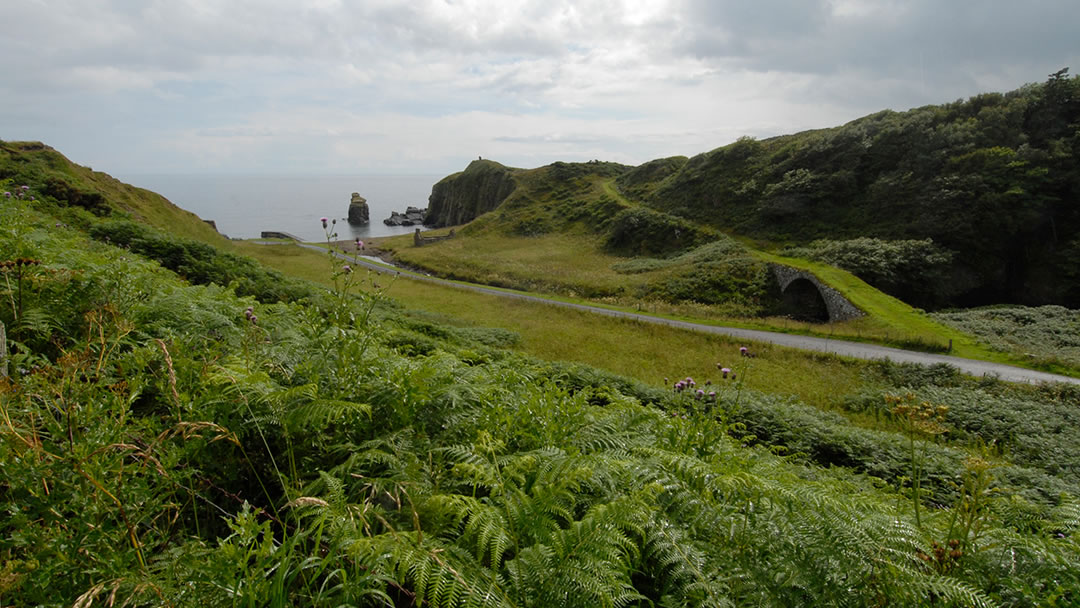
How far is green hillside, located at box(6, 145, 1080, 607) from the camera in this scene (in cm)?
226

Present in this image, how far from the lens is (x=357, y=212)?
146875mm

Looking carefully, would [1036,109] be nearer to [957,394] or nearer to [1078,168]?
[1078,168]

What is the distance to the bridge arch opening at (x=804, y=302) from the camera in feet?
114

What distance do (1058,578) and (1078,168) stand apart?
59.5m

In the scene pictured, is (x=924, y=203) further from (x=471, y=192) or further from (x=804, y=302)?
(x=471, y=192)

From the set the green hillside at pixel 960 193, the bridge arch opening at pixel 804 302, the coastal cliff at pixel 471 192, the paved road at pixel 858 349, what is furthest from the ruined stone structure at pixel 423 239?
the bridge arch opening at pixel 804 302

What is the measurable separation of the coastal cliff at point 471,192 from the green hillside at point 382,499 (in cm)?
10826

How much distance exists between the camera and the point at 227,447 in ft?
11.2

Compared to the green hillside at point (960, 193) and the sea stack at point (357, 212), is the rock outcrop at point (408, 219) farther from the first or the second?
the green hillside at point (960, 193)

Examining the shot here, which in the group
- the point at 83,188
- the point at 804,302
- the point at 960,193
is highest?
the point at 960,193

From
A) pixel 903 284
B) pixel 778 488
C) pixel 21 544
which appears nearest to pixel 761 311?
pixel 903 284

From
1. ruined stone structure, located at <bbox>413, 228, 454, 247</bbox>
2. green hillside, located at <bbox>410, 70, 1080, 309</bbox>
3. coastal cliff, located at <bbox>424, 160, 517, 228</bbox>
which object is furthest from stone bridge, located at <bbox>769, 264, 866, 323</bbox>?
coastal cliff, located at <bbox>424, 160, 517, 228</bbox>

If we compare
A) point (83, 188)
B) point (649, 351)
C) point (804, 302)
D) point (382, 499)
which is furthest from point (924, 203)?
point (83, 188)

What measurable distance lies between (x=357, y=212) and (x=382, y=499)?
15637 centimetres
